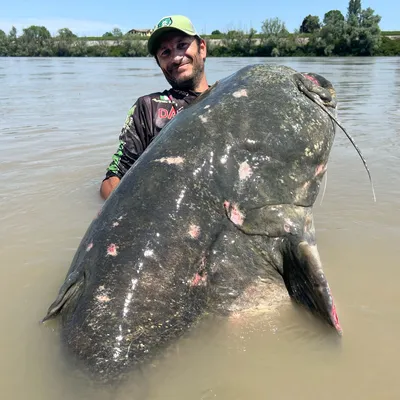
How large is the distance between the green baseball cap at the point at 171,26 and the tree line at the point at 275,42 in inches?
A: 2113

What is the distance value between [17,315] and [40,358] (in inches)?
19.0

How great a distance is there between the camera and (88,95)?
1359cm

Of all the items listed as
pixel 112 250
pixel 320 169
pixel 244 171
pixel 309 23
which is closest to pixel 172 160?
pixel 244 171

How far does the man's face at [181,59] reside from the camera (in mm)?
3428

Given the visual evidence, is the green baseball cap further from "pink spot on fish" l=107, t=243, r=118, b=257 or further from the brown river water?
"pink spot on fish" l=107, t=243, r=118, b=257

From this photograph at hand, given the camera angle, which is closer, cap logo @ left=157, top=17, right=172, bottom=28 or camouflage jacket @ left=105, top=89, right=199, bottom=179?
cap logo @ left=157, top=17, right=172, bottom=28

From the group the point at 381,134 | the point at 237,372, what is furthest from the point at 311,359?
the point at 381,134

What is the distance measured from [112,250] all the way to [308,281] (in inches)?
37.3

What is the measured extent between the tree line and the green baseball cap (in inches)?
2113

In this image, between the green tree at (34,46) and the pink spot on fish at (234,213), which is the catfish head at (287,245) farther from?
the green tree at (34,46)

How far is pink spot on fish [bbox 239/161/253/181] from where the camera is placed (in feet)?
7.45

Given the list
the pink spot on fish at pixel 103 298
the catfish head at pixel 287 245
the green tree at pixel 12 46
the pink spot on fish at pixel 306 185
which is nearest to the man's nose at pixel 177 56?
the pink spot on fish at pixel 306 185

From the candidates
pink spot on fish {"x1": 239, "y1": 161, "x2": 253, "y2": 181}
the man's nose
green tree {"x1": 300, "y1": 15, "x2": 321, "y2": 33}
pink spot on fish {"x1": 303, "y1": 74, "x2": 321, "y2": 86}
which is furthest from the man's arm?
green tree {"x1": 300, "y1": 15, "x2": 321, "y2": 33}

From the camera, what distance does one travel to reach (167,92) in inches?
144
